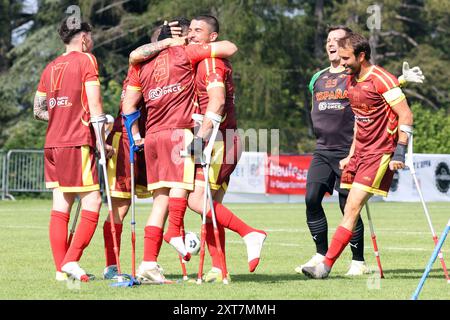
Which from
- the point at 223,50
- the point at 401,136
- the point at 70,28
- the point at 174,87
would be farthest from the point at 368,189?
the point at 70,28

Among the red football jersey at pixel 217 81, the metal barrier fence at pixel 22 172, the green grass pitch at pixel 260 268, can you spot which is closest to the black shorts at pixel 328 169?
the green grass pitch at pixel 260 268

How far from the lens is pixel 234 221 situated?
10.1m

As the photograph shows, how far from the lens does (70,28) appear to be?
10172 millimetres

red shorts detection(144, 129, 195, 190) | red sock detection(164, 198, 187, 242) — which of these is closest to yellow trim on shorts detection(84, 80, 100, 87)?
red shorts detection(144, 129, 195, 190)

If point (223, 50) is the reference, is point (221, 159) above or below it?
below

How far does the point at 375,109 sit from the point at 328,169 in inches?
64.5

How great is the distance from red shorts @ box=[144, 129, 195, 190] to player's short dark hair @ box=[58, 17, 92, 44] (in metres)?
1.23

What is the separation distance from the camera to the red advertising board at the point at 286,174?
32.5 m

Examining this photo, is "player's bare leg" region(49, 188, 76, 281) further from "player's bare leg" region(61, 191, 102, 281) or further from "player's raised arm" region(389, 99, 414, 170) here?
"player's raised arm" region(389, 99, 414, 170)

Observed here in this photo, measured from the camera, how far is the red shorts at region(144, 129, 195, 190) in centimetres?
984

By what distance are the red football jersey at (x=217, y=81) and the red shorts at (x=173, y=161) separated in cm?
42

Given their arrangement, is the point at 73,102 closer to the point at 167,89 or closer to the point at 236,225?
the point at 167,89

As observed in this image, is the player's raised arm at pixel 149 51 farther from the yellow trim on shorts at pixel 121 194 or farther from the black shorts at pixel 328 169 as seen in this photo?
the black shorts at pixel 328 169
